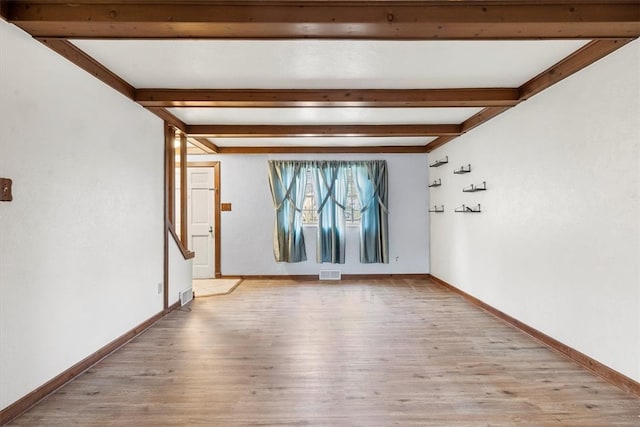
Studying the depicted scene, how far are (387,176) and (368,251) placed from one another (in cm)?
139

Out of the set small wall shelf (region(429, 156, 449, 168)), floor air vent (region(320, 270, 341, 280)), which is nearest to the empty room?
small wall shelf (region(429, 156, 449, 168))

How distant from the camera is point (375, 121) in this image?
466 cm

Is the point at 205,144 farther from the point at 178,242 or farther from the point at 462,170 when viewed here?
the point at 462,170

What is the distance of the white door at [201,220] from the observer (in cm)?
633

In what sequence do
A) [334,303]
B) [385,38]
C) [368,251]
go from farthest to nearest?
[368,251]
[334,303]
[385,38]

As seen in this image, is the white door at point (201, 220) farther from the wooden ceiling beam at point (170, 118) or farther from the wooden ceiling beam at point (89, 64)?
the wooden ceiling beam at point (89, 64)

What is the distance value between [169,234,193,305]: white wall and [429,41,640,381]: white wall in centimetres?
384

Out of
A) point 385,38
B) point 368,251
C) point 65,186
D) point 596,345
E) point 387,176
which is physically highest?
point 385,38

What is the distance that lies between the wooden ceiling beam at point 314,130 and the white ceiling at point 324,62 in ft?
4.58

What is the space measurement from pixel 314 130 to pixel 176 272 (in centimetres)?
261

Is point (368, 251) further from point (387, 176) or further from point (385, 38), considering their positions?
point (385, 38)

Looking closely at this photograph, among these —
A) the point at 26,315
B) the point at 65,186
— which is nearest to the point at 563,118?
the point at 65,186

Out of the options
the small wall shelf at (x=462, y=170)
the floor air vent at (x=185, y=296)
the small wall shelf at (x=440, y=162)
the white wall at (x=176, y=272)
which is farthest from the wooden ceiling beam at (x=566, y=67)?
the floor air vent at (x=185, y=296)

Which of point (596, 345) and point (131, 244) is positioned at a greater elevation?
point (131, 244)
